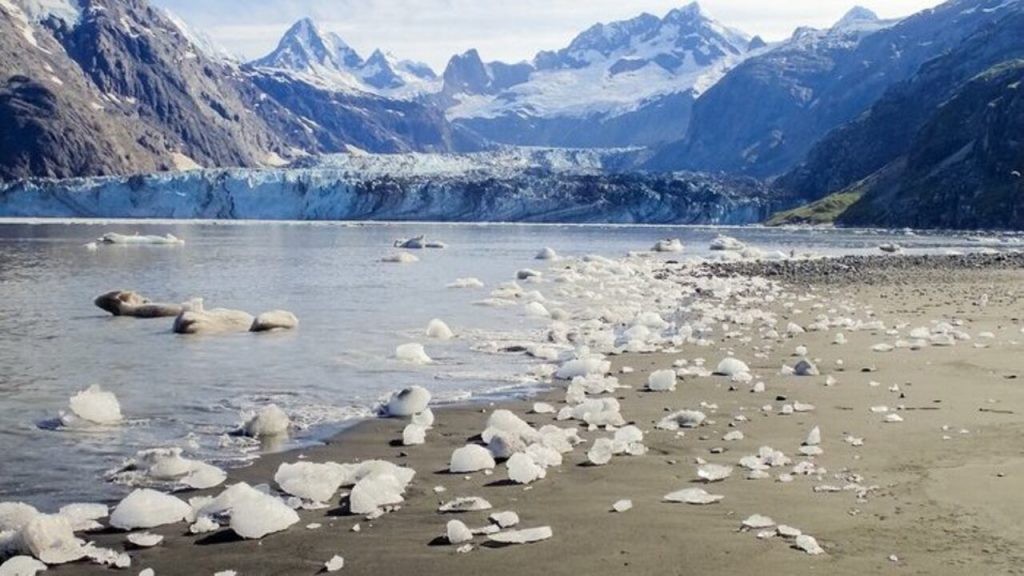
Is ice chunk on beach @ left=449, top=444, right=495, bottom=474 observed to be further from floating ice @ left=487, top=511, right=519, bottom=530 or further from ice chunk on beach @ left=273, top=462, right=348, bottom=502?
floating ice @ left=487, top=511, right=519, bottom=530

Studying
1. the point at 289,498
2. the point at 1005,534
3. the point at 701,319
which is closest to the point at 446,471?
the point at 289,498

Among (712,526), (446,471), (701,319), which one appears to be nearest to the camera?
(712,526)

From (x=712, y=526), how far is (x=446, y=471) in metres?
2.79

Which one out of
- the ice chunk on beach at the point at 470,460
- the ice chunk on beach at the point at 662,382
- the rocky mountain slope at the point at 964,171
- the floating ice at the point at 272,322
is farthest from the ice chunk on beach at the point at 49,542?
the rocky mountain slope at the point at 964,171

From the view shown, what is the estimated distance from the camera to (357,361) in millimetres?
16547

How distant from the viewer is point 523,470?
346 inches

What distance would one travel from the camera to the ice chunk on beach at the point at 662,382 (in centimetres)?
1341

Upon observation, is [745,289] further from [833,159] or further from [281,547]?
[833,159]

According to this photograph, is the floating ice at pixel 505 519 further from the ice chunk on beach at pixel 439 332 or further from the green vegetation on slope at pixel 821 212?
the green vegetation on slope at pixel 821 212

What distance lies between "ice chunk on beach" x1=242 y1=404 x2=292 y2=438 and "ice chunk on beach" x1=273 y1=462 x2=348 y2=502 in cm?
212

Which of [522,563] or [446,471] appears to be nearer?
[522,563]

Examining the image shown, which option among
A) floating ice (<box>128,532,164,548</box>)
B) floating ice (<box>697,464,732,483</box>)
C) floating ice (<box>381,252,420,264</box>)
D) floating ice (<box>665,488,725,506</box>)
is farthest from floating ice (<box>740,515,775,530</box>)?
floating ice (<box>381,252,420,264</box>)

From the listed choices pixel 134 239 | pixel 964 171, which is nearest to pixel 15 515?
pixel 134 239

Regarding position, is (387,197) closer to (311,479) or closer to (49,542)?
(311,479)
